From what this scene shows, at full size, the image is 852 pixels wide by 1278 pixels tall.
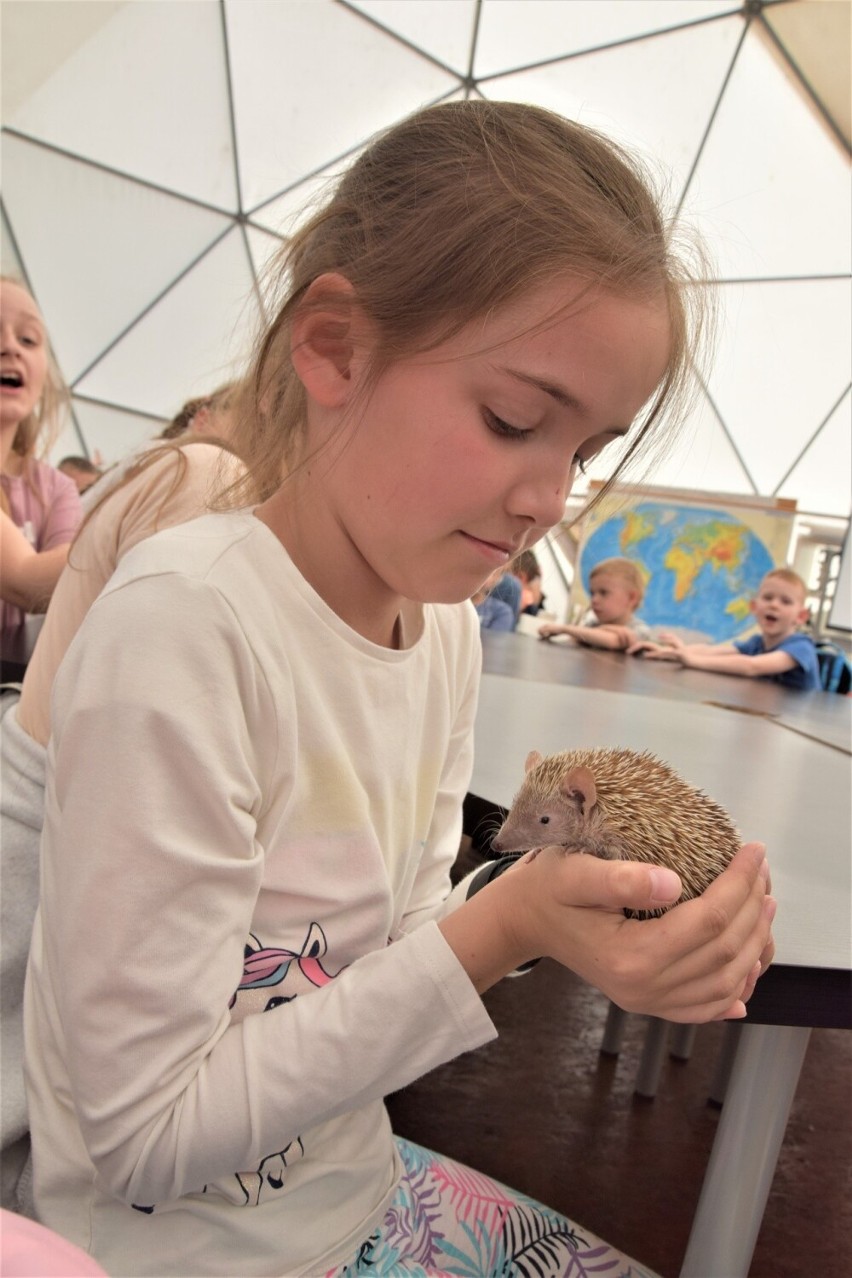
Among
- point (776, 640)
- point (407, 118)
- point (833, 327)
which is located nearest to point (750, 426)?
point (833, 327)

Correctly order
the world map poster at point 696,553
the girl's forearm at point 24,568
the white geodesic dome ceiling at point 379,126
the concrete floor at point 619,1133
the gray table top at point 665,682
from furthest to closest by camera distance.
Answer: the world map poster at point 696,553
the white geodesic dome ceiling at point 379,126
the gray table top at point 665,682
the girl's forearm at point 24,568
the concrete floor at point 619,1133

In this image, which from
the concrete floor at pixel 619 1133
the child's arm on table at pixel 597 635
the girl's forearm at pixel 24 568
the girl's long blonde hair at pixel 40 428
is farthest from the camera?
the child's arm on table at pixel 597 635

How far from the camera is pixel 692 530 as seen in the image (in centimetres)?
1066

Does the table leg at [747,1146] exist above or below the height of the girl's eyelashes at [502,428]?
below

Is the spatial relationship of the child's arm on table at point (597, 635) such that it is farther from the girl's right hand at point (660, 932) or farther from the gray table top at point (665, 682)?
the girl's right hand at point (660, 932)

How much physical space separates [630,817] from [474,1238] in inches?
23.8

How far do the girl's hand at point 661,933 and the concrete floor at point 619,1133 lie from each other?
152 cm

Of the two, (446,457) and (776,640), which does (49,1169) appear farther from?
(776,640)

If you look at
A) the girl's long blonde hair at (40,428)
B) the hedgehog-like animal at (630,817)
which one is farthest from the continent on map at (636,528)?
the hedgehog-like animal at (630,817)

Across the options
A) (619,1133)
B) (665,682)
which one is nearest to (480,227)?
(619,1133)

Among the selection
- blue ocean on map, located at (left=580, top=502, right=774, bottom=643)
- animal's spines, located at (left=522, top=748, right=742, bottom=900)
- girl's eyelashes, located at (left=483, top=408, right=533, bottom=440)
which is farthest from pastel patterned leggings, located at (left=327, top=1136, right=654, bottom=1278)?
blue ocean on map, located at (left=580, top=502, right=774, bottom=643)

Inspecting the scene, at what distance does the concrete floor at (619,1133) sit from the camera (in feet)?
7.04

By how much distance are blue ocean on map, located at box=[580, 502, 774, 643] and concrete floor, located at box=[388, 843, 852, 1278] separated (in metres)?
7.81

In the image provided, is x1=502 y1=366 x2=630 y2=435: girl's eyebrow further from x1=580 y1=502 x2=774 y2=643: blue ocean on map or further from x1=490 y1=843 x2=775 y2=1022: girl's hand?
x1=580 y1=502 x2=774 y2=643: blue ocean on map
